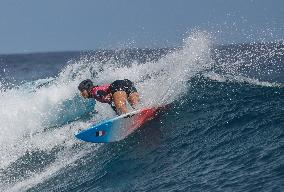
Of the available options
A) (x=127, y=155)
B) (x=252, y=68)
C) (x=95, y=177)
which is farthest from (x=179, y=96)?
(x=252, y=68)

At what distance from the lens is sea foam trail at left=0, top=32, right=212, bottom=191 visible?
15102 mm

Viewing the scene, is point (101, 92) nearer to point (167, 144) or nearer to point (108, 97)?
point (108, 97)

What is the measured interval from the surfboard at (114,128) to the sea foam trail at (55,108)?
0.77 metres

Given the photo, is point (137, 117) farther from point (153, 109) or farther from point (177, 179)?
point (177, 179)

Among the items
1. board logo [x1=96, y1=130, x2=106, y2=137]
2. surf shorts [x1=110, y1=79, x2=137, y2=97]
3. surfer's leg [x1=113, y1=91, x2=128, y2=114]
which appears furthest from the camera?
surf shorts [x1=110, y1=79, x2=137, y2=97]

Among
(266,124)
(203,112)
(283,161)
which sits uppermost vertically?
(203,112)

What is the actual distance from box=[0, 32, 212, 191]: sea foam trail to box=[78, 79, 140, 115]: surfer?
868 mm

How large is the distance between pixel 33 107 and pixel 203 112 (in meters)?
9.74

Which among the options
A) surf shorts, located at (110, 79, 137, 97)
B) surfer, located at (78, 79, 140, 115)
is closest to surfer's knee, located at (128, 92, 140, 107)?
surfer, located at (78, 79, 140, 115)

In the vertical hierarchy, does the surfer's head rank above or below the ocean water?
above

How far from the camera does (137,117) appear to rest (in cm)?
1468

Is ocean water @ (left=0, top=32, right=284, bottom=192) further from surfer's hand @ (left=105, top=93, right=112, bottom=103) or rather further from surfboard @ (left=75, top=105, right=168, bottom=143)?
surfer's hand @ (left=105, top=93, right=112, bottom=103)

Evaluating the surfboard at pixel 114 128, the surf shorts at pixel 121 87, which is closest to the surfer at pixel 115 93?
the surf shorts at pixel 121 87

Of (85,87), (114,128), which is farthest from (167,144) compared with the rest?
(85,87)
